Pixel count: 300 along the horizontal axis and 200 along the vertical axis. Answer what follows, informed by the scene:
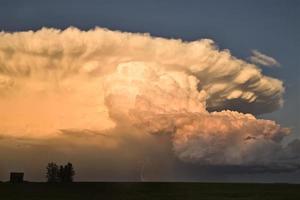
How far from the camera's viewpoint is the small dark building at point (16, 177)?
579ft

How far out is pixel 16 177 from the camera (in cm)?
17900

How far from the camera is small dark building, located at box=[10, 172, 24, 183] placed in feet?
579
